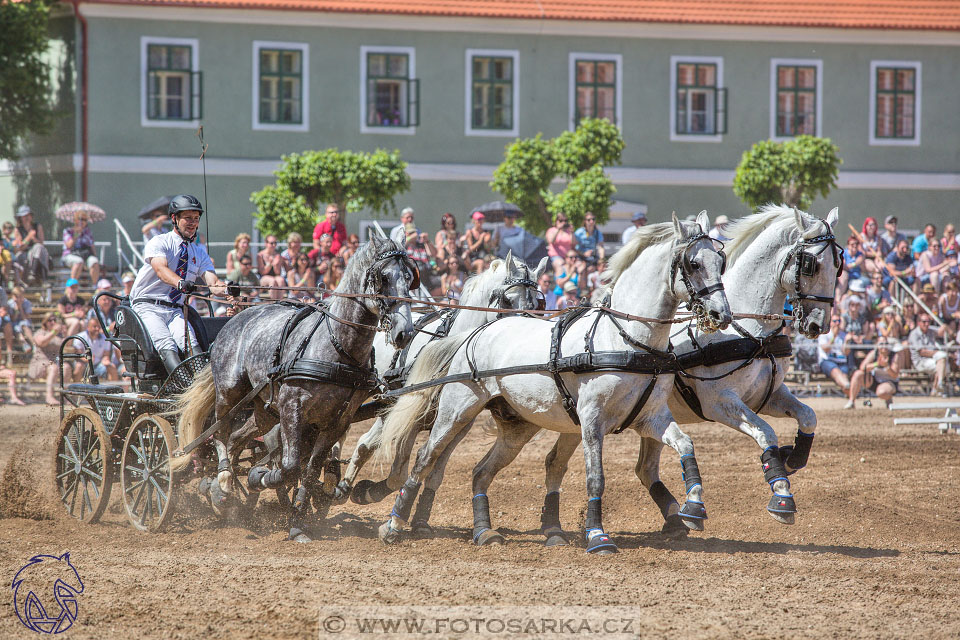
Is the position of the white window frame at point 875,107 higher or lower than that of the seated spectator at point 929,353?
higher

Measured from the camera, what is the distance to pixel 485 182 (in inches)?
1019

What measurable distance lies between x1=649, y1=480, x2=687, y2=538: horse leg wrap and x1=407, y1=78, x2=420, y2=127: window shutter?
61.0 ft

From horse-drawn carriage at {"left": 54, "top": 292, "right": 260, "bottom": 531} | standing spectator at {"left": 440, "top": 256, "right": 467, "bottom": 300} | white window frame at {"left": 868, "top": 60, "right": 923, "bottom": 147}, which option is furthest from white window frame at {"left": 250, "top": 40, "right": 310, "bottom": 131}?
horse-drawn carriage at {"left": 54, "top": 292, "right": 260, "bottom": 531}

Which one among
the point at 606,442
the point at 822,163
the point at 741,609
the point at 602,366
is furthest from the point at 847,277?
the point at 741,609

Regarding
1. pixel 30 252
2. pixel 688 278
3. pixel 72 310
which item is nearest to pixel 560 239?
pixel 72 310

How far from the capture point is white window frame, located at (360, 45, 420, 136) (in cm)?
2517

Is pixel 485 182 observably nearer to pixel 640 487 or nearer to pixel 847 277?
pixel 847 277

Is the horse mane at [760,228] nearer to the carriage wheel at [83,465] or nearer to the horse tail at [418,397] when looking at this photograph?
the horse tail at [418,397]

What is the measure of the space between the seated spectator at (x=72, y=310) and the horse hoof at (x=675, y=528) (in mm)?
10520

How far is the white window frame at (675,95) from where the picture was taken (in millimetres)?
26422

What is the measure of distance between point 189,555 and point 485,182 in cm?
1931

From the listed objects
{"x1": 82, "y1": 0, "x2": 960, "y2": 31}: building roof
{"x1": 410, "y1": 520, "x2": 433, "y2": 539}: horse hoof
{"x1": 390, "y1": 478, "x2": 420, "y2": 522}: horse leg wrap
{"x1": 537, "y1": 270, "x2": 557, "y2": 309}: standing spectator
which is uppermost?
{"x1": 82, "y1": 0, "x2": 960, "y2": 31}: building roof

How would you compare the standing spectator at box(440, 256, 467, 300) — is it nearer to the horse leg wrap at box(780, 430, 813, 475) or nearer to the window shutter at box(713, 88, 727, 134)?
the horse leg wrap at box(780, 430, 813, 475)

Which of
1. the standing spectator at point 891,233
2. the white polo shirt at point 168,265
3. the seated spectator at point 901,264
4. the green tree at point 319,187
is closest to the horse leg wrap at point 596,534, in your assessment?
the white polo shirt at point 168,265
